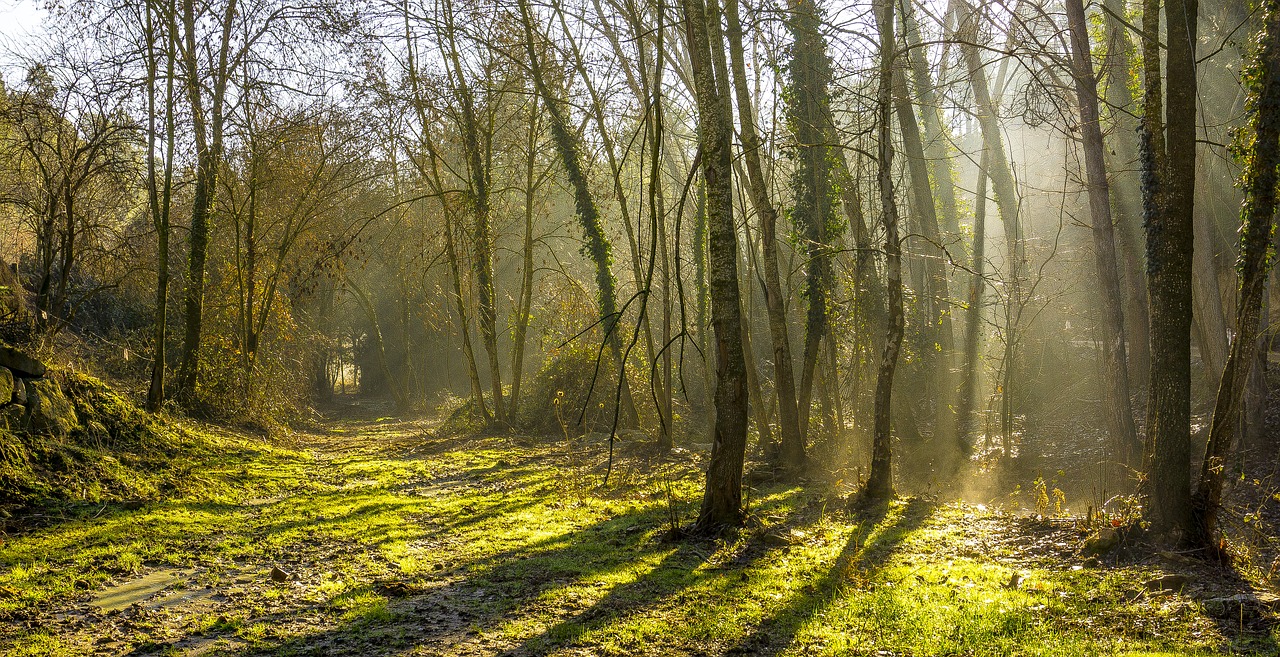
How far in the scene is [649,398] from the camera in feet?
57.1

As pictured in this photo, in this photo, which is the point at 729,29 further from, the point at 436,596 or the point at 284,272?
the point at 284,272

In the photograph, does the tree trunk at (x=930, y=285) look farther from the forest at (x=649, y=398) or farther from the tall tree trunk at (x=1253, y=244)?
the tall tree trunk at (x=1253, y=244)

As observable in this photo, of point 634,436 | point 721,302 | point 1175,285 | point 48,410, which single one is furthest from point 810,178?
point 48,410

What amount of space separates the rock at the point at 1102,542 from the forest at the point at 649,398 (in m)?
0.04

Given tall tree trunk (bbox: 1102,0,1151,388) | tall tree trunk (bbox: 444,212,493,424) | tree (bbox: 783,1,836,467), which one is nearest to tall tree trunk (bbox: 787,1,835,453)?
tree (bbox: 783,1,836,467)

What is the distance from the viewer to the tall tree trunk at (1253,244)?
6.04 meters

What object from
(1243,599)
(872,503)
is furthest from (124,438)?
(1243,599)

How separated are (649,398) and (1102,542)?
11.2m

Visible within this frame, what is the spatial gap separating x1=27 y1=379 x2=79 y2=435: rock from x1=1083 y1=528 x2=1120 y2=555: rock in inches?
391

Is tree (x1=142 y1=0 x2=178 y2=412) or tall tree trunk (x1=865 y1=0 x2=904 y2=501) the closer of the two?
tall tree trunk (x1=865 y1=0 x2=904 y2=501)

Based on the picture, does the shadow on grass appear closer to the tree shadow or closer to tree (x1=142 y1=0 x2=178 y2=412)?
the tree shadow

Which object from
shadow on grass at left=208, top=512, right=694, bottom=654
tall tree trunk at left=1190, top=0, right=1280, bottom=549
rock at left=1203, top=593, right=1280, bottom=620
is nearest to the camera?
shadow on grass at left=208, top=512, right=694, bottom=654

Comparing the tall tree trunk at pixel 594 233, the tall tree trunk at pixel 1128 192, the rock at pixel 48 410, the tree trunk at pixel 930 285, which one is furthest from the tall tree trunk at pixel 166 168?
the tall tree trunk at pixel 1128 192

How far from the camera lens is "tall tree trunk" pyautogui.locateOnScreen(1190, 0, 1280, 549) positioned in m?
6.04
